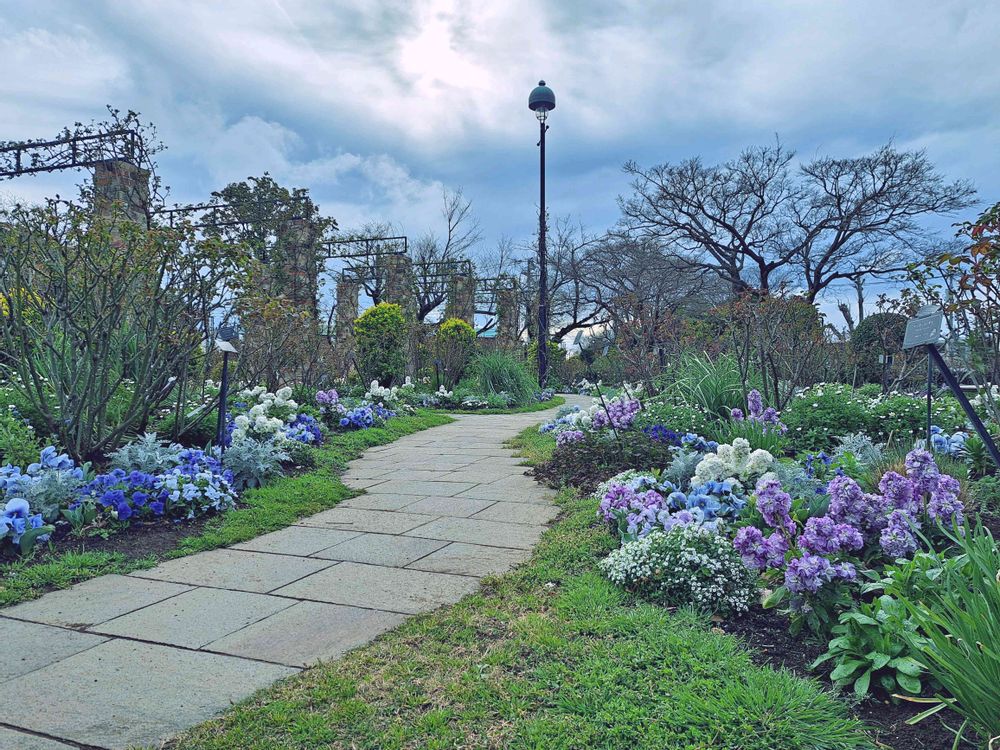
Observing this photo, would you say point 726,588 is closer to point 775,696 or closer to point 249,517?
point 775,696

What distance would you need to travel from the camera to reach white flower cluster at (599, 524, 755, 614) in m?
2.45

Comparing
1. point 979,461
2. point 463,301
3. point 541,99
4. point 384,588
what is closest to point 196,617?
point 384,588

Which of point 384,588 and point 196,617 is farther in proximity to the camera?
point 384,588

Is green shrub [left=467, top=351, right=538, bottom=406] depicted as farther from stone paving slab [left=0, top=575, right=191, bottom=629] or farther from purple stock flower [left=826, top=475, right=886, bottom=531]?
purple stock flower [left=826, top=475, right=886, bottom=531]

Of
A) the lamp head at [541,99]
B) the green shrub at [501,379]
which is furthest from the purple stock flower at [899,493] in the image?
the lamp head at [541,99]

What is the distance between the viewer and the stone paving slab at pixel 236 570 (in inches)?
118

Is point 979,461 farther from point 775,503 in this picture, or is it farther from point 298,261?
point 298,261

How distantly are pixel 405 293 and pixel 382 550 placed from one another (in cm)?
1388

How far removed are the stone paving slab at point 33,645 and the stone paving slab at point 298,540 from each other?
112 cm

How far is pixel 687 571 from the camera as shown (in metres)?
2.54

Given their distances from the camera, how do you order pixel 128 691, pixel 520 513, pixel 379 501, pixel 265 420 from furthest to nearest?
pixel 265 420 < pixel 379 501 < pixel 520 513 < pixel 128 691

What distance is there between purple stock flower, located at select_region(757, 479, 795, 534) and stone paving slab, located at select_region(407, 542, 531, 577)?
4.03ft

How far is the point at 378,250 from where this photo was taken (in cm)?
2120

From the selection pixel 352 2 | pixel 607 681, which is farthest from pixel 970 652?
pixel 352 2
